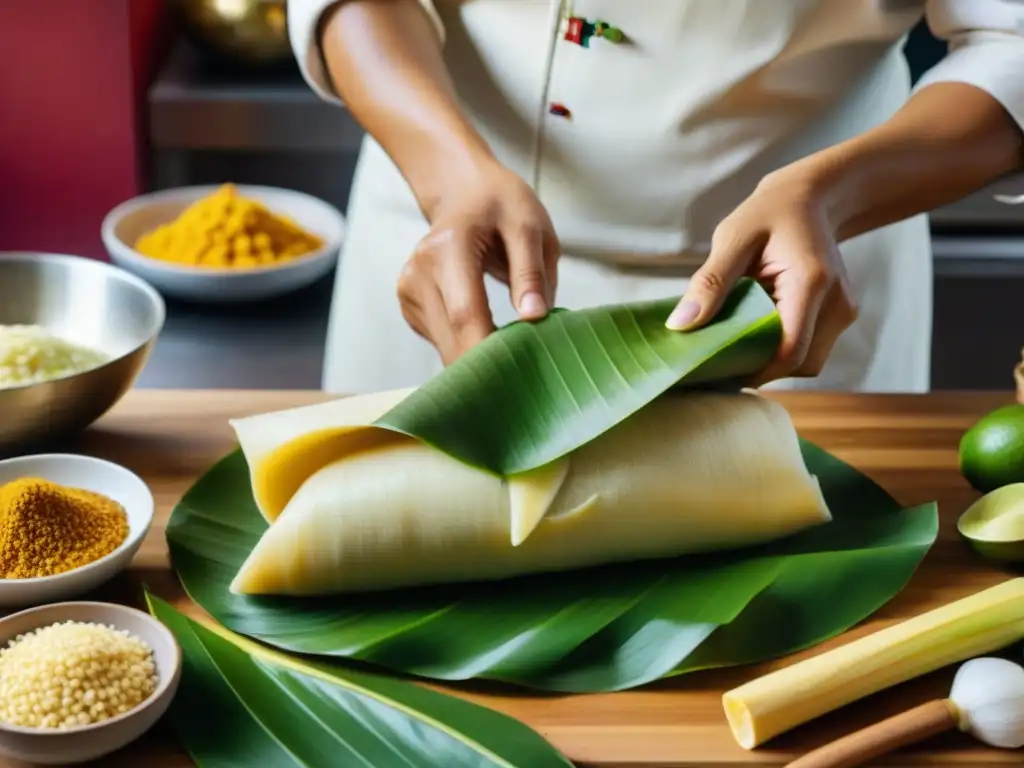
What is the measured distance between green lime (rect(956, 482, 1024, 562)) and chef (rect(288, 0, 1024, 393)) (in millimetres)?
187

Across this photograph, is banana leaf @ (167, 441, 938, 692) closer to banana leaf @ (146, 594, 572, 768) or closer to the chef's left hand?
banana leaf @ (146, 594, 572, 768)

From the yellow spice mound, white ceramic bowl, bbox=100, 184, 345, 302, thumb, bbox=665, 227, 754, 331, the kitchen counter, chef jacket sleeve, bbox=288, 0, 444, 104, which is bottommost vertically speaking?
the kitchen counter

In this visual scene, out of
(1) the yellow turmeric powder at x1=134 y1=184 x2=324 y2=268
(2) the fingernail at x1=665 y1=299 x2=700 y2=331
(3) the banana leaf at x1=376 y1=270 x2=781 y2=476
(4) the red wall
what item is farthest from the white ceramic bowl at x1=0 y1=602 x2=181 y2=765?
(4) the red wall

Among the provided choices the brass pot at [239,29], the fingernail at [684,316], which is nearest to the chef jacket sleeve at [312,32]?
the fingernail at [684,316]

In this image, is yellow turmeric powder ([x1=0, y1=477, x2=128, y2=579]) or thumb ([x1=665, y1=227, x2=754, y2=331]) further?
thumb ([x1=665, y1=227, x2=754, y2=331])

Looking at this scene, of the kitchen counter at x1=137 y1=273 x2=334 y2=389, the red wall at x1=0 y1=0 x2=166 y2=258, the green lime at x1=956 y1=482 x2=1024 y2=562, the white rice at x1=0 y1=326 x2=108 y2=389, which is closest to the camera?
the green lime at x1=956 y1=482 x2=1024 y2=562

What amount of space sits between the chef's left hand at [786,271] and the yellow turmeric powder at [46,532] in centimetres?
50

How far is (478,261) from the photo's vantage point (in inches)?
45.2

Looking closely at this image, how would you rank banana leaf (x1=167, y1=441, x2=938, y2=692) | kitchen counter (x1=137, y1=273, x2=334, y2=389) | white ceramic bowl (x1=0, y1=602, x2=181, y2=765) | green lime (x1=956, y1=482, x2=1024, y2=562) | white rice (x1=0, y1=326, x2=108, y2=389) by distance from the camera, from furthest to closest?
1. kitchen counter (x1=137, y1=273, x2=334, y2=389)
2. white rice (x1=0, y1=326, x2=108, y2=389)
3. green lime (x1=956, y1=482, x2=1024, y2=562)
4. banana leaf (x1=167, y1=441, x2=938, y2=692)
5. white ceramic bowl (x1=0, y1=602, x2=181, y2=765)

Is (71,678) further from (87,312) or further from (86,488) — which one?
(87,312)

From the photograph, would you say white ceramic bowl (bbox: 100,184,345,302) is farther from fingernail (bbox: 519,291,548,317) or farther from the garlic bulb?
the garlic bulb

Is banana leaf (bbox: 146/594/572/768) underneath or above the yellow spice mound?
underneath

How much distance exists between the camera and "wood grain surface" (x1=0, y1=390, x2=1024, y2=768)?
88 cm

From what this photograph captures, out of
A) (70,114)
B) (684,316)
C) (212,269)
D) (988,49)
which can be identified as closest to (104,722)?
(684,316)
